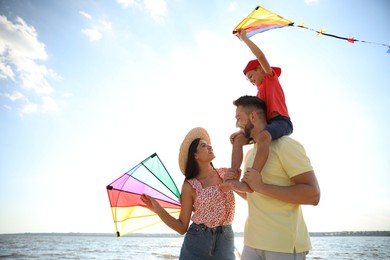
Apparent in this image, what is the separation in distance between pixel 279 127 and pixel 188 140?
164 cm

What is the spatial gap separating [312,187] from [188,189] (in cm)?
166

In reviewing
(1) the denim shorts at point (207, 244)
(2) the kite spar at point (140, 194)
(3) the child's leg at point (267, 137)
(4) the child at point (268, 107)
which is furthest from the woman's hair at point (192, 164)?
(3) the child's leg at point (267, 137)

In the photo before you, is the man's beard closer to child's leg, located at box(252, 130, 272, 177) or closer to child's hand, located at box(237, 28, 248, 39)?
child's leg, located at box(252, 130, 272, 177)

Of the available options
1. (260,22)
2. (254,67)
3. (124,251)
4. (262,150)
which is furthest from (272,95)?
(124,251)

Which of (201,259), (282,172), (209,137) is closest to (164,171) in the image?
(209,137)

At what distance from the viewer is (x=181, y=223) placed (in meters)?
3.24

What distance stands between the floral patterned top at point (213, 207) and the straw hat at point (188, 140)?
0.50 m

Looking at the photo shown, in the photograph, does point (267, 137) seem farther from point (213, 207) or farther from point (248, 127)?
point (213, 207)

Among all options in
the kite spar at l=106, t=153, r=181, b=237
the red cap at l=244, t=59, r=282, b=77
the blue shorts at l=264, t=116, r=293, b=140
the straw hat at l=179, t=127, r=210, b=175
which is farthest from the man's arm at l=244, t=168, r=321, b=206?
the kite spar at l=106, t=153, r=181, b=237

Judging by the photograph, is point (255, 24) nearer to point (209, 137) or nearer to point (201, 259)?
point (209, 137)

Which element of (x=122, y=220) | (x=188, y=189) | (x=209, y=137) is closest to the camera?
(x=188, y=189)

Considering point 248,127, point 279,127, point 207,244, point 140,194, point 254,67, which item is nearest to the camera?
point 279,127

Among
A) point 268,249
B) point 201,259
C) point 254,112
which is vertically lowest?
point 201,259

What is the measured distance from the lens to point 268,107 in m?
2.66
